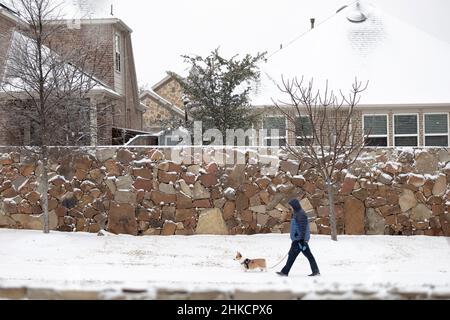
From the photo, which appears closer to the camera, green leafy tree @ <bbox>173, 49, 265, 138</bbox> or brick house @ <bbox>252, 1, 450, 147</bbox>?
green leafy tree @ <bbox>173, 49, 265, 138</bbox>

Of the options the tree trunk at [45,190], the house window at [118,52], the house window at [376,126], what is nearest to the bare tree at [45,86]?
the tree trunk at [45,190]

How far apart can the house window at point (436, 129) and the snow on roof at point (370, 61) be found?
0.71 metres

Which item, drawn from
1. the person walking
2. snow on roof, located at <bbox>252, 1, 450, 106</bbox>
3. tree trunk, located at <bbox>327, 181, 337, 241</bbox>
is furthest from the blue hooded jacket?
snow on roof, located at <bbox>252, 1, 450, 106</bbox>

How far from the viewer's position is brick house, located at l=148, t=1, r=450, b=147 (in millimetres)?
19844

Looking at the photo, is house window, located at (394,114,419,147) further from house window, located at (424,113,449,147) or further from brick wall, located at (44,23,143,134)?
brick wall, located at (44,23,143,134)

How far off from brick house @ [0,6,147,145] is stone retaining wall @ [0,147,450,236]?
6.83 feet

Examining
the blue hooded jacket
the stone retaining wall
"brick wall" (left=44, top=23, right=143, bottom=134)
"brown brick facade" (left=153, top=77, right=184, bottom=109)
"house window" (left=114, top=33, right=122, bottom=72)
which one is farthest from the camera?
"brown brick facade" (left=153, top=77, right=184, bottom=109)

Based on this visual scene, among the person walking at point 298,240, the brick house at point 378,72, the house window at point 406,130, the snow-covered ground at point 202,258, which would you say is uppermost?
the brick house at point 378,72

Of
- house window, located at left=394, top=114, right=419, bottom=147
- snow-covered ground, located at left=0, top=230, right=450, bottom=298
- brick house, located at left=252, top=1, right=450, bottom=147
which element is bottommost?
snow-covered ground, located at left=0, top=230, right=450, bottom=298

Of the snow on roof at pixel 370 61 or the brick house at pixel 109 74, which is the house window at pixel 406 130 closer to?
the snow on roof at pixel 370 61

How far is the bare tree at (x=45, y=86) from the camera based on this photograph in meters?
12.5

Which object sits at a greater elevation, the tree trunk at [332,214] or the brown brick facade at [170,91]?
the brown brick facade at [170,91]

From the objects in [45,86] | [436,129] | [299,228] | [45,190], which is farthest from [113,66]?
[299,228]
